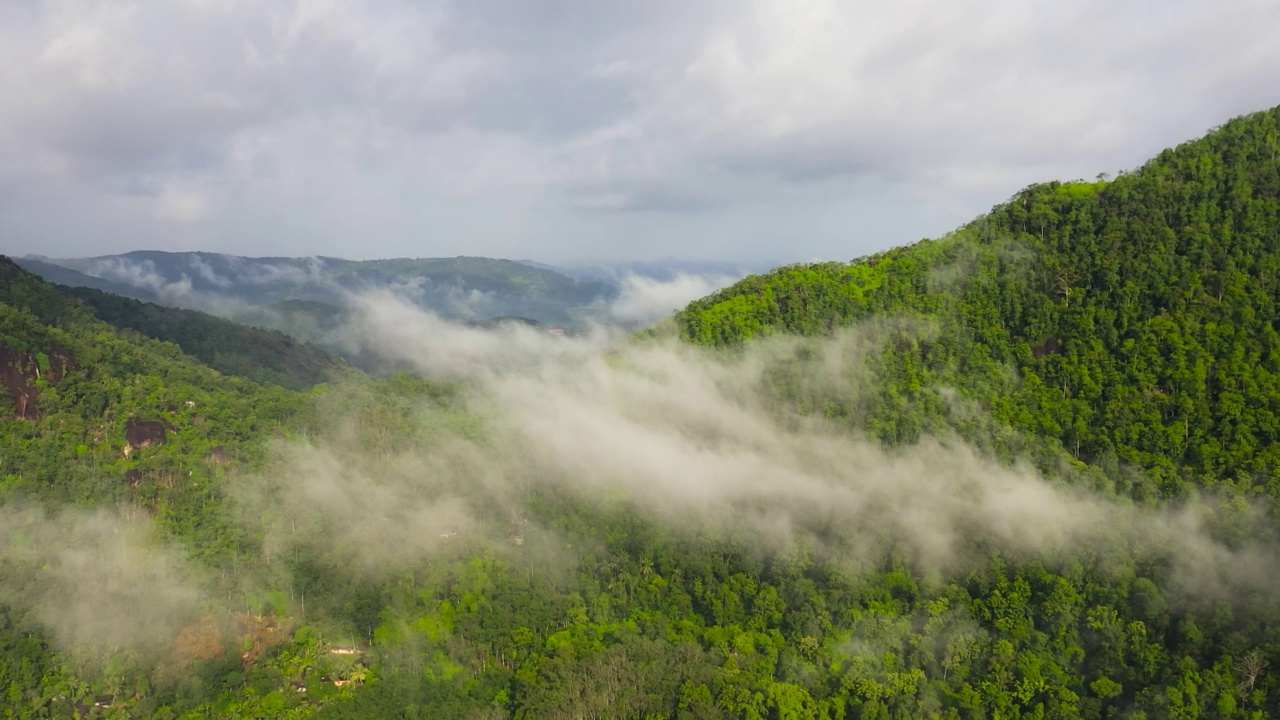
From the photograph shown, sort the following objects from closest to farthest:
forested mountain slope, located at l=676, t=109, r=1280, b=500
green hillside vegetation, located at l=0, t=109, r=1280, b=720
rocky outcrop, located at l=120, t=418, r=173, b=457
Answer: green hillside vegetation, located at l=0, t=109, r=1280, b=720 < forested mountain slope, located at l=676, t=109, r=1280, b=500 < rocky outcrop, located at l=120, t=418, r=173, b=457

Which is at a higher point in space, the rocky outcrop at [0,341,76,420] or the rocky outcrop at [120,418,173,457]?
the rocky outcrop at [0,341,76,420]

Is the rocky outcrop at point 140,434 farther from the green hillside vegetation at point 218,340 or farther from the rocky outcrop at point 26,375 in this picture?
the green hillside vegetation at point 218,340

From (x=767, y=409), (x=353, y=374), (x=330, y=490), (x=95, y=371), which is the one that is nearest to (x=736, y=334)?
(x=767, y=409)

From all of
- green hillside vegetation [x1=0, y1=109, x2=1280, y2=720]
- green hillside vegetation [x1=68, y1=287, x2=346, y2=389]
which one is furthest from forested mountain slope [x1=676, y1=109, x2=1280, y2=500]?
green hillside vegetation [x1=68, y1=287, x2=346, y2=389]

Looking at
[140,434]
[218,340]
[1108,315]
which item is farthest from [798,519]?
[218,340]

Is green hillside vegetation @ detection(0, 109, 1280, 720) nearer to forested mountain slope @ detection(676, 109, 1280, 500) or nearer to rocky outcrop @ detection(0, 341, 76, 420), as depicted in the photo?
forested mountain slope @ detection(676, 109, 1280, 500)

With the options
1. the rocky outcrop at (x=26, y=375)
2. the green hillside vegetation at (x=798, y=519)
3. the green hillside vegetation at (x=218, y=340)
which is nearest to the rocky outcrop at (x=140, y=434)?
Result: the green hillside vegetation at (x=798, y=519)
